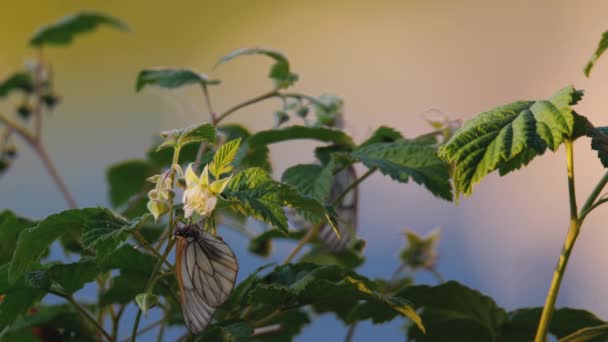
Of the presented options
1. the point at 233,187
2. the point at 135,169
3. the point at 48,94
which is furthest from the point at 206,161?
the point at 48,94

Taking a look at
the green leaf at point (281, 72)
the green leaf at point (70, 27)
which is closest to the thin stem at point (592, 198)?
the green leaf at point (281, 72)

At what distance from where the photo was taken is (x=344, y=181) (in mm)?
1219

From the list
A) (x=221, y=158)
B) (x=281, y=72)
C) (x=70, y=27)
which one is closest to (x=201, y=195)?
(x=221, y=158)

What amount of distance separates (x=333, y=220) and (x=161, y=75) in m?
0.47

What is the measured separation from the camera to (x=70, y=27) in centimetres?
144

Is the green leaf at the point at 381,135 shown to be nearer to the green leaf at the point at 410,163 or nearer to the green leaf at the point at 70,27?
the green leaf at the point at 410,163

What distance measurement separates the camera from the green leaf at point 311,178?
913 mm

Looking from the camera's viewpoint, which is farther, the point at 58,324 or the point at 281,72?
the point at 281,72

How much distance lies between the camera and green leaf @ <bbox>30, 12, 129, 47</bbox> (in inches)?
54.7

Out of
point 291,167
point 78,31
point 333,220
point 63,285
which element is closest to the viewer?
point 333,220

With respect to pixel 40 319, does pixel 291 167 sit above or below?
above

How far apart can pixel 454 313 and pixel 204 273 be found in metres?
0.37

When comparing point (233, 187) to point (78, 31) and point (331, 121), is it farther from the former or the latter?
point (78, 31)

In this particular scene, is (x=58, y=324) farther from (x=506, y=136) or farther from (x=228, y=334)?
(x=506, y=136)
